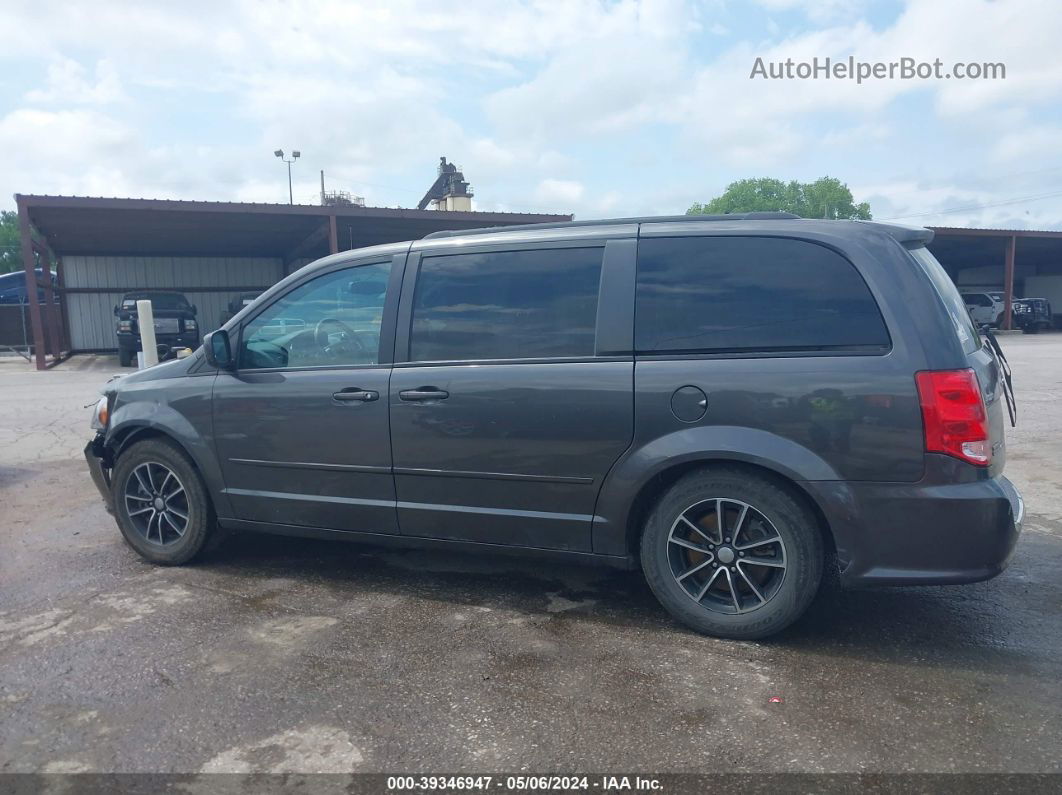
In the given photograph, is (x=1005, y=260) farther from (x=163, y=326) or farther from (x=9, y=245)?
(x=9, y=245)

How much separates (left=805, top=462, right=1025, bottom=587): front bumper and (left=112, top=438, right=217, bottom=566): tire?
10.9 feet

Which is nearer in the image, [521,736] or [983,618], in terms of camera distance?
[521,736]

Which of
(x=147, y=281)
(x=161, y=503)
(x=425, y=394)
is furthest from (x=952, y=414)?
(x=147, y=281)

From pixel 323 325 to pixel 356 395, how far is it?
0.48 meters

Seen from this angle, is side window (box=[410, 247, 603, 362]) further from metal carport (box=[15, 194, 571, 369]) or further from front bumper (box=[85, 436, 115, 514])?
metal carport (box=[15, 194, 571, 369])

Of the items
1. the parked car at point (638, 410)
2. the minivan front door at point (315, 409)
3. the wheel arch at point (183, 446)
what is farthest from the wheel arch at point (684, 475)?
the wheel arch at point (183, 446)

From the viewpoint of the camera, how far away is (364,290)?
14.2 feet

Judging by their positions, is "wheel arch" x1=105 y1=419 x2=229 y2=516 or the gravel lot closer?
the gravel lot

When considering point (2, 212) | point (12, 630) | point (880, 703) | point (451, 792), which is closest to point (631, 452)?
point (880, 703)

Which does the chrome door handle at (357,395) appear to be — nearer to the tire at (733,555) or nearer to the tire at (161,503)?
the tire at (161,503)

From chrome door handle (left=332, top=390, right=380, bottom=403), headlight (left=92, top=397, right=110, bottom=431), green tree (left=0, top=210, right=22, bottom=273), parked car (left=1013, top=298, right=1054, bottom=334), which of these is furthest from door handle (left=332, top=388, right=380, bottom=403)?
green tree (left=0, top=210, right=22, bottom=273)

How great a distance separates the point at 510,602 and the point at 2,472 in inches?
228

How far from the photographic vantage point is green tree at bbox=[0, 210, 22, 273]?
6812cm

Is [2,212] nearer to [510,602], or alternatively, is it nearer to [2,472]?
[2,472]
